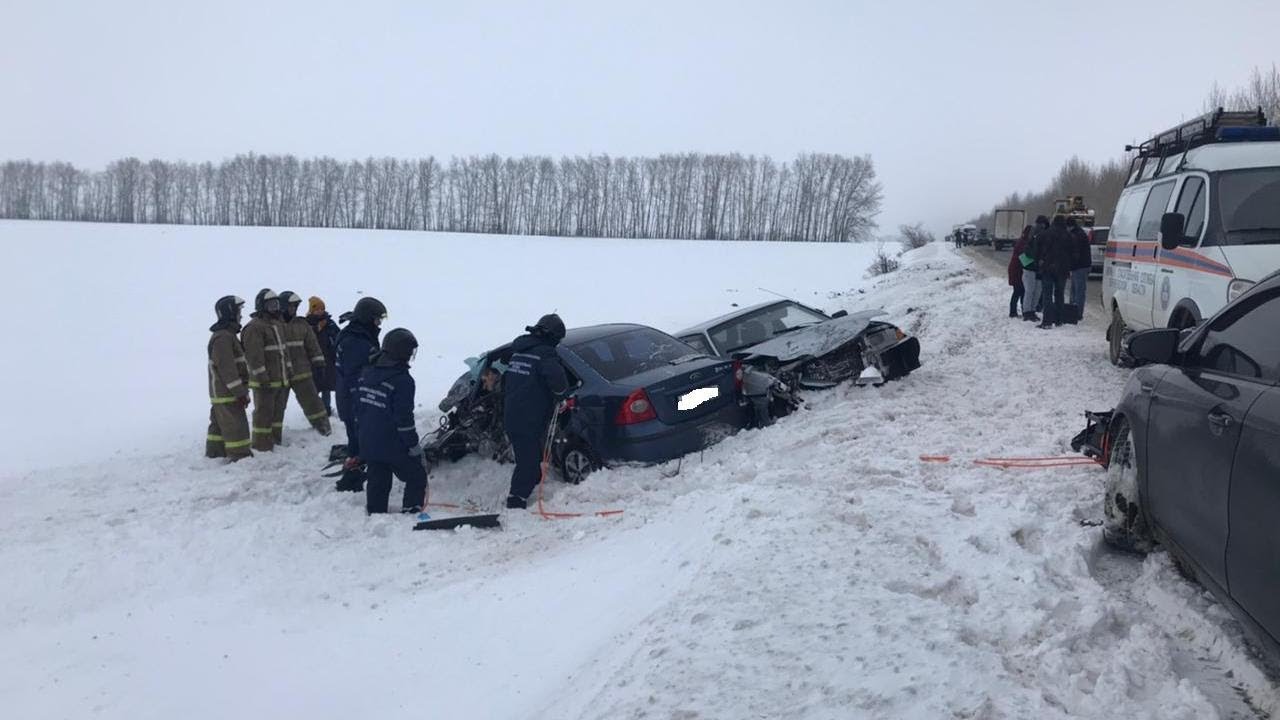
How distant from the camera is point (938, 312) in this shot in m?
16.8

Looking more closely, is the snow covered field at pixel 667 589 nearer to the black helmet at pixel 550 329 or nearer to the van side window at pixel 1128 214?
the black helmet at pixel 550 329

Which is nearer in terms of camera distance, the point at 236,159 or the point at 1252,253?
the point at 1252,253

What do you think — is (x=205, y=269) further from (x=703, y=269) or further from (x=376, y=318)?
(x=376, y=318)

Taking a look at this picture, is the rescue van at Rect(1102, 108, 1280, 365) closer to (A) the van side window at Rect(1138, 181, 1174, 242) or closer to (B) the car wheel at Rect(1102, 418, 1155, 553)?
(A) the van side window at Rect(1138, 181, 1174, 242)

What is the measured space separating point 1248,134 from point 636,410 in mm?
7326

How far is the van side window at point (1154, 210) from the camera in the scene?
9.30 m

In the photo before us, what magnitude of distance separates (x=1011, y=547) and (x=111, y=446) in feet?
37.3

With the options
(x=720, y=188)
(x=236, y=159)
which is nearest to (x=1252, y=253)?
(x=720, y=188)

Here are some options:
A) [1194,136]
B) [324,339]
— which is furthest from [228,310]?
[1194,136]

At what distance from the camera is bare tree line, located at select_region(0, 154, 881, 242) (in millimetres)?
100375

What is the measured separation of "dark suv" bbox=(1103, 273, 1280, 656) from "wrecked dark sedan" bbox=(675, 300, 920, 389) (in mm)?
4292

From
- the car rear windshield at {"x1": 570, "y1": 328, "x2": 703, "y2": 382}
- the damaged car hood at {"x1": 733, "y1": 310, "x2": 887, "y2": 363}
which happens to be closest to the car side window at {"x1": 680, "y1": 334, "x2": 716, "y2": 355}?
the damaged car hood at {"x1": 733, "y1": 310, "x2": 887, "y2": 363}

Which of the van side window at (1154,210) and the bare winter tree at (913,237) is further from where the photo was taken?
the bare winter tree at (913,237)

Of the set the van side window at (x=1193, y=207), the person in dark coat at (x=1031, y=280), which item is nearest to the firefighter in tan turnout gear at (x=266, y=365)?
the van side window at (x=1193, y=207)
